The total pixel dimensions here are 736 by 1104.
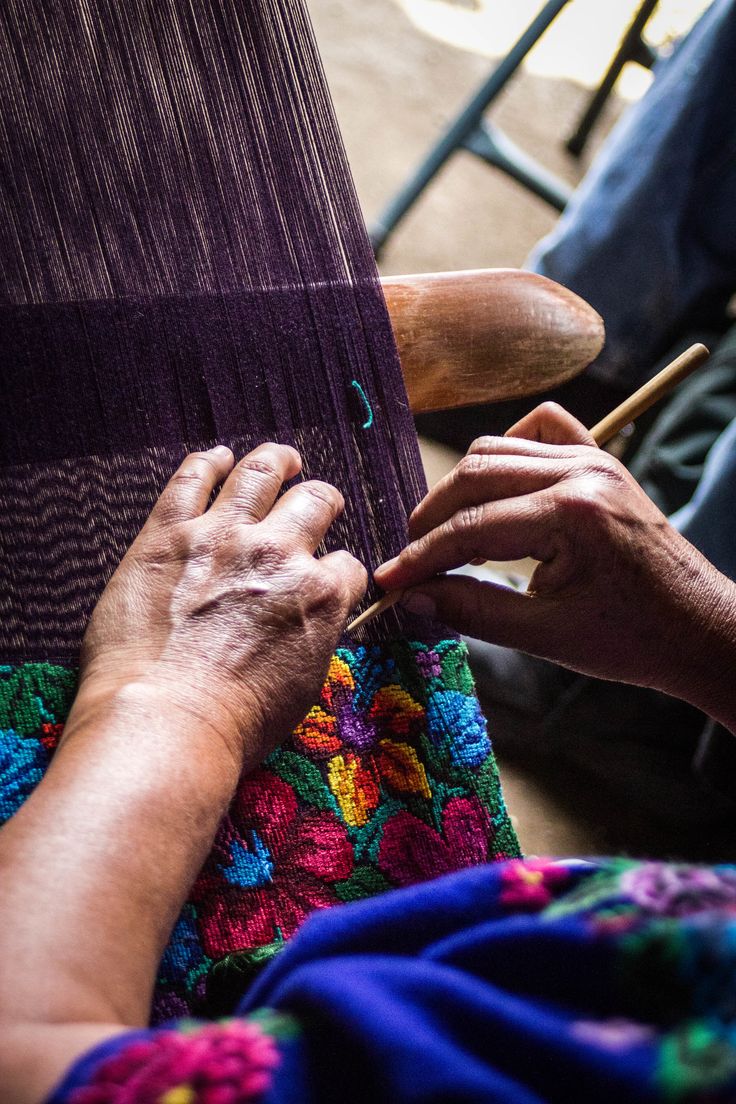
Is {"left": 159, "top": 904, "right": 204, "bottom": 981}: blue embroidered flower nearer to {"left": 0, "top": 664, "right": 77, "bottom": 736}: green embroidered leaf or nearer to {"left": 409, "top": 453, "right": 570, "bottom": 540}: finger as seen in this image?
{"left": 0, "top": 664, "right": 77, "bottom": 736}: green embroidered leaf

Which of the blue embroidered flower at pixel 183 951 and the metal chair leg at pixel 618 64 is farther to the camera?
the metal chair leg at pixel 618 64

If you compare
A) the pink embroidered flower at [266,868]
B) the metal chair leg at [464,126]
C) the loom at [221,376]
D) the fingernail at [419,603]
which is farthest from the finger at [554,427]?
the metal chair leg at [464,126]

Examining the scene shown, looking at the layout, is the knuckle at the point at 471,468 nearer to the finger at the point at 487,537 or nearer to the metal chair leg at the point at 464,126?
the finger at the point at 487,537

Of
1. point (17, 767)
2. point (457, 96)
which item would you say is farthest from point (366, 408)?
point (457, 96)

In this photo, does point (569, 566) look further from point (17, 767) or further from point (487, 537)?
point (17, 767)

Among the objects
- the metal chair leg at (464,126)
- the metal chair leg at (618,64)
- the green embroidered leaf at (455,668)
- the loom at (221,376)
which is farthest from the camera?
the metal chair leg at (618,64)

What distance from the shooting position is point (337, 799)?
0.70 meters

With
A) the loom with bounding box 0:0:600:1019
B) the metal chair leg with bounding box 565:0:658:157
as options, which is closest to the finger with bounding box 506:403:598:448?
the loom with bounding box 0:0:600:1019

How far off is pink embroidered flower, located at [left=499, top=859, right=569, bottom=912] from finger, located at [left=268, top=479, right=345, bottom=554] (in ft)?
1.22

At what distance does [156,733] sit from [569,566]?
1.22ft

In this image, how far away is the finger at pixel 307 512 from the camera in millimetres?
714

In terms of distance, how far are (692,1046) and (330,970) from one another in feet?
0.47

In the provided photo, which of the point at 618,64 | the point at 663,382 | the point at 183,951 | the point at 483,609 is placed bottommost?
the point at 183,951

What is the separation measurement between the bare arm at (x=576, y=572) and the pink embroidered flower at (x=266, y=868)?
0.21 meters
